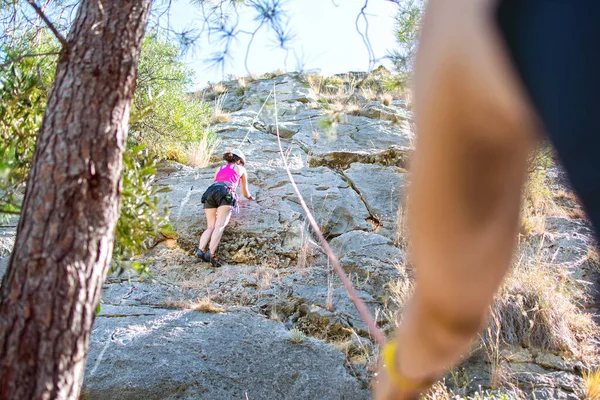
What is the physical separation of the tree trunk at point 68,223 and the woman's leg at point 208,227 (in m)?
5.36

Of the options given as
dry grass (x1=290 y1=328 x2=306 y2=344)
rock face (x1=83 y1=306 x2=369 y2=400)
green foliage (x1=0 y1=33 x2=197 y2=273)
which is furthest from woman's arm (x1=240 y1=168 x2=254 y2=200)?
green foliage (x1=0 y1=33 x2=197 y2=273)

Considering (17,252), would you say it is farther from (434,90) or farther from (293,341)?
(293,341)

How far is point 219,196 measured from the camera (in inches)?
271

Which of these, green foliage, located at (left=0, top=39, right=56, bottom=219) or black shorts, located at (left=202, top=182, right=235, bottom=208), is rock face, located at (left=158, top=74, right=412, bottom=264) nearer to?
black shorts, located at (left=202, top=182, right=235, bottom=208)

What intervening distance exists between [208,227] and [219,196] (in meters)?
0.54

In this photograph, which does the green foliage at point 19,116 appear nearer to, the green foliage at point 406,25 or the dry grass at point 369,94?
the green foliage at point 406,25

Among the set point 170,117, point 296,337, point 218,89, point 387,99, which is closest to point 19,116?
point 296,337

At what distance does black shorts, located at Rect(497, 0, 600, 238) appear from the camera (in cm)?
39

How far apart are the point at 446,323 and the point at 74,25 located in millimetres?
1792

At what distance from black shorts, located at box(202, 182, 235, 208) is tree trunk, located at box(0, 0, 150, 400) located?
17.2 feet

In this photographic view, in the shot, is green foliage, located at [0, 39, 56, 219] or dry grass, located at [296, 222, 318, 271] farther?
dry grass, located at [296, 222, 318, 271]

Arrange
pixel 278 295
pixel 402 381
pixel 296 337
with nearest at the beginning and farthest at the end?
1. pixel 402 381
2. pixel 296 337
3. pixel 278 295

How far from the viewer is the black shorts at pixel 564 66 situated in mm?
392

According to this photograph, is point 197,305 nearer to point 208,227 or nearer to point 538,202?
point 208,227
